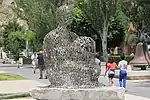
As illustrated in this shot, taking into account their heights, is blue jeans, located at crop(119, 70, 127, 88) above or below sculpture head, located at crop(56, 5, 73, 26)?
below

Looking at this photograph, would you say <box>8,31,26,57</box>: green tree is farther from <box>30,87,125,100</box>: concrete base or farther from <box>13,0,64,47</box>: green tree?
<box>30,87,125,100</box>: concrete base

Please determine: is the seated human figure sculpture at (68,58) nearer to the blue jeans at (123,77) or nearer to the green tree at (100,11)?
the blue jeans at (123,77)

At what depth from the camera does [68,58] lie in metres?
11.9

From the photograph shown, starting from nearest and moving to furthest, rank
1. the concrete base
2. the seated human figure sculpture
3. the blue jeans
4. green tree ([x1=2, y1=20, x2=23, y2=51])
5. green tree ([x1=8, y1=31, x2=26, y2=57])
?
the concrete base
the seated human figure sculpture
the blue jeans
green tree ([x1=8, y1=31, x2=26, y2=57])
green tree ([x1=2, y1=20, x2=23, y2=51])

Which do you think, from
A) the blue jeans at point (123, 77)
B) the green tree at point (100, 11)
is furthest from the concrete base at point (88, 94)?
the green tree at point (100, 11)

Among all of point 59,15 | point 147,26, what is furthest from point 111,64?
point 147,26

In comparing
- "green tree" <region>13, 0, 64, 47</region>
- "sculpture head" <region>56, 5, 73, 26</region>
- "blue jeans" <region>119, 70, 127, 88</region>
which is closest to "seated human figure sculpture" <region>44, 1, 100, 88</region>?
"sculpture head" <region>56, 5, 73, 26</region>

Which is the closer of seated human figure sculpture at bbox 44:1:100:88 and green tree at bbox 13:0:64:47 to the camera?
seated human figure sculpture at bbox 44:1:100:88

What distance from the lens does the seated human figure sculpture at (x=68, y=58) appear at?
1159 centimetres

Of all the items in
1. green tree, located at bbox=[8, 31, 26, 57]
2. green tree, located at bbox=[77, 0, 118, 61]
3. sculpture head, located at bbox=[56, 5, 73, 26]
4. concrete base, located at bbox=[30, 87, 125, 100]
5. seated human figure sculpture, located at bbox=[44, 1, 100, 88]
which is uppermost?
green tree, located at bbox=[77, 0, 118, 61]

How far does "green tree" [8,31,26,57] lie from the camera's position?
58.4m

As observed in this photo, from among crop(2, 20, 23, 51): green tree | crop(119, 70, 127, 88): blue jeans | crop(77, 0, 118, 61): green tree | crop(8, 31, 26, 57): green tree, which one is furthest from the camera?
crop(2, 20, 23, 51): green tree

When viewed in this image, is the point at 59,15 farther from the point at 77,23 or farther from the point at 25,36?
the point at 25,36

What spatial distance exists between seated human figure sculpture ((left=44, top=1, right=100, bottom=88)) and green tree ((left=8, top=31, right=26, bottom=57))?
46.2 metres
